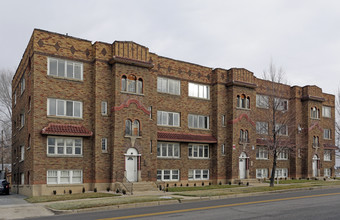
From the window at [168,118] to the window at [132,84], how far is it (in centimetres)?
382

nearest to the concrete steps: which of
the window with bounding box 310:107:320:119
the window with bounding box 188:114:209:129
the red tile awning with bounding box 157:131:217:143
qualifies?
the red tile awning with bounding box 157:131:217:143

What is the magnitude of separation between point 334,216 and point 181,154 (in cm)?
2073

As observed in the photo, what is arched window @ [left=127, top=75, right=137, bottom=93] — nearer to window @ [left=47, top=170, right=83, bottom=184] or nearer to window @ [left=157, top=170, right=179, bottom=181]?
window @ [left=47, top=170, right=83, bottom=184]

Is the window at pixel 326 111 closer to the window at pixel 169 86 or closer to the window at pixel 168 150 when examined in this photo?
the window at pixel 169 86

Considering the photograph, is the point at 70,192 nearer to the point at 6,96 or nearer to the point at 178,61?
the point at 178,61

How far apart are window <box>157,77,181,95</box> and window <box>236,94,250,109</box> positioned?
6561 millimetres

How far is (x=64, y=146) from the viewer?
26953 millimetres

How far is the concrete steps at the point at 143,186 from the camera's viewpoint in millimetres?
27656

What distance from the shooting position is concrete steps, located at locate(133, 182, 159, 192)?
90.7ft

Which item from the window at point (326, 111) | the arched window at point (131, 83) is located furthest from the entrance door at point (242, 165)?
the window at point (326, 111)

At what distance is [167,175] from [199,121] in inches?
246

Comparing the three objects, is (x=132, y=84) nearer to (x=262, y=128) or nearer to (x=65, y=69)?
(x=65, y=69)

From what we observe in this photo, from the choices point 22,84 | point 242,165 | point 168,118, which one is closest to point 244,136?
point 242,165

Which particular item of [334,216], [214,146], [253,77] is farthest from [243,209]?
[253,77]
